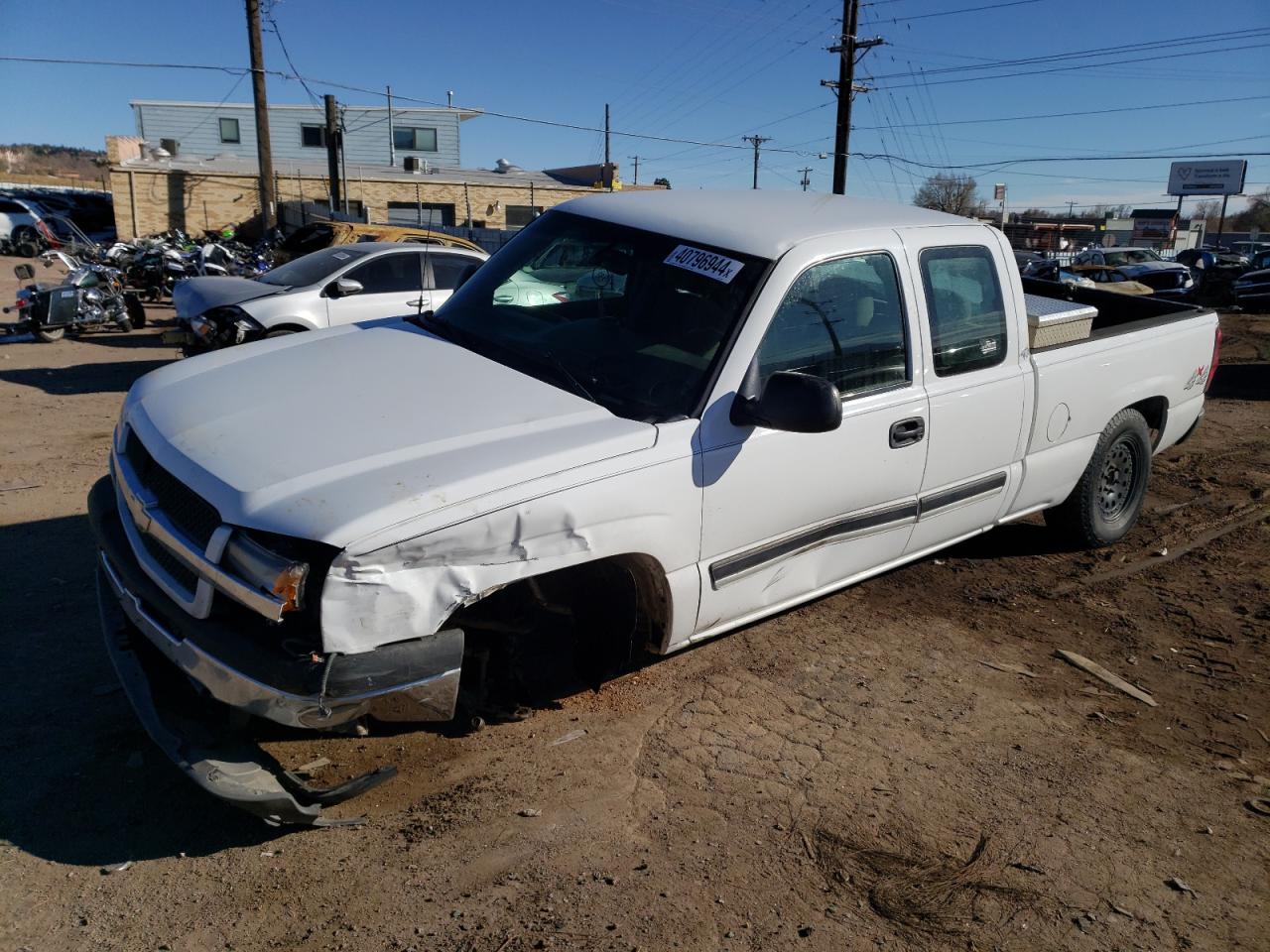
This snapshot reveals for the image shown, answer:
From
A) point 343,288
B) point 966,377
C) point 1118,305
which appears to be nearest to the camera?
point 966,377

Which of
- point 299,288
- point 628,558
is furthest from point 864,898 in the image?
point 299,288

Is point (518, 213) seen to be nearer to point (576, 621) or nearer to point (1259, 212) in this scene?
point (576, 621)

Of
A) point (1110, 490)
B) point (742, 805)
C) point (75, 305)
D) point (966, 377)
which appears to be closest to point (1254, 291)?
point (1110, 490)

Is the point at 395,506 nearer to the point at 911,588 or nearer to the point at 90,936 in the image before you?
the point at 90,936

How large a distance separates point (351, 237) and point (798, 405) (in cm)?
1165

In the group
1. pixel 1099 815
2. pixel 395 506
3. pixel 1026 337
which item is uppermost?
pixel 1026 337

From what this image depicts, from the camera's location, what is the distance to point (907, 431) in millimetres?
3994

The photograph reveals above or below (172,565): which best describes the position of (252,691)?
below

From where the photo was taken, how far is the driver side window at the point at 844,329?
3643 mm

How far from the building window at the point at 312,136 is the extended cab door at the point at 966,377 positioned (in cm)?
4409

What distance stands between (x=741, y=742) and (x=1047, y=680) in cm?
165

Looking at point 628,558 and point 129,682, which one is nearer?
point 129,682

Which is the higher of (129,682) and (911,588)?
(129,682)

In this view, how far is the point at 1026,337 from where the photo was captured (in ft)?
15.2
